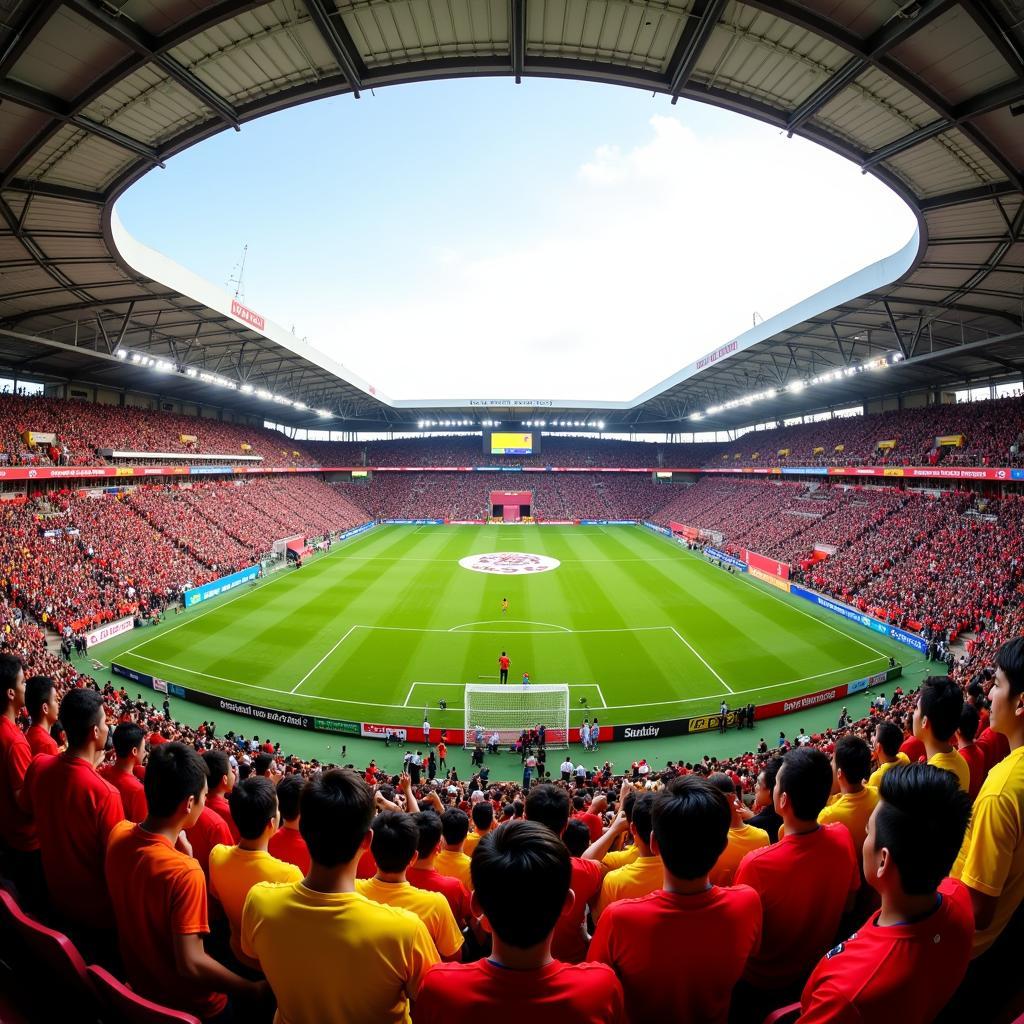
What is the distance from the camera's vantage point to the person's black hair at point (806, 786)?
10.6 feet

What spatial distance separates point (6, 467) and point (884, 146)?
37.9 metres

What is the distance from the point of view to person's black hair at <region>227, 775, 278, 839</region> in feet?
11.1

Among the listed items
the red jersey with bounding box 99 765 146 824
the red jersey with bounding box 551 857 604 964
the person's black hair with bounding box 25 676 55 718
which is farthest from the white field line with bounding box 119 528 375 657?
the red jersey with bounding box 551 857 604 964

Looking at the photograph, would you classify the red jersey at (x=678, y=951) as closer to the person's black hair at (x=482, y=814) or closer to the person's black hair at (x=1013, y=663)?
the person's black hair at (x=1013, y=663)

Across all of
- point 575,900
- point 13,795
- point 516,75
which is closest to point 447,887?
point 575,900

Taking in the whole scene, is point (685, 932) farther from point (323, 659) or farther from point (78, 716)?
point (323, 659)

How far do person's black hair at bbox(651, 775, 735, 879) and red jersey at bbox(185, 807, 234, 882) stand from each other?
3.85 meters

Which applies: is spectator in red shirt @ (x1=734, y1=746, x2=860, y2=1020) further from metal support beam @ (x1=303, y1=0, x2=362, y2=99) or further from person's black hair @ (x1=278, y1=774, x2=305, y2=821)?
metal support beam @ (x1=303, y1=0, x2=362, y2=99)

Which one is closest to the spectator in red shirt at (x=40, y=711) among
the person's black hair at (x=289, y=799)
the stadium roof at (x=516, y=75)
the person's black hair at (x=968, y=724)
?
the person's black hair at (x=289, y=799)

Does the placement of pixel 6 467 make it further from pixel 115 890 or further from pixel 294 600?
pixel 115 890

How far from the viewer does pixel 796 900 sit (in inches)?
122

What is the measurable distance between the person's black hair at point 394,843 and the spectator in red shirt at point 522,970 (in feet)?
3.99

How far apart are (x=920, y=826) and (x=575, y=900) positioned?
2347 millimetres

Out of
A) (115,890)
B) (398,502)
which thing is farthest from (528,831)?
(398,502)
